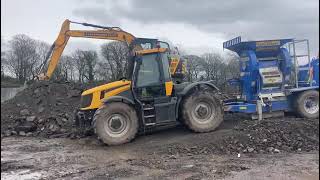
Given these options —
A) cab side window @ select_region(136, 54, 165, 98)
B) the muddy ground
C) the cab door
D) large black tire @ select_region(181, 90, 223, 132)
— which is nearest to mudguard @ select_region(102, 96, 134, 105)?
the cab door

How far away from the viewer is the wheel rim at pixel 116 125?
11.5 metres

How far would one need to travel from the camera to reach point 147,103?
39.2ft

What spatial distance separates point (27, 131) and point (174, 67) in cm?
556

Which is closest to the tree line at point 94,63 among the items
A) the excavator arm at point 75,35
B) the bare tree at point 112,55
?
the bare tree at point 112,55

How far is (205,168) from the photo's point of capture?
27.7 feet

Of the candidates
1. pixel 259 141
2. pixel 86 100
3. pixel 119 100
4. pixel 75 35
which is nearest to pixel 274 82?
pixel 259 141

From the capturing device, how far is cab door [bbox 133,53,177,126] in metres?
11.9

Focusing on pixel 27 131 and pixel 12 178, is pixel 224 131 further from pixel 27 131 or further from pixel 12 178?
pixel 27 131

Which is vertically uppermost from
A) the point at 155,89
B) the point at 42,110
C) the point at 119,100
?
the point at 155,89

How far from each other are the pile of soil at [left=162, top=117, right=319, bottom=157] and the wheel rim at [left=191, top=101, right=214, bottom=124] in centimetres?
73

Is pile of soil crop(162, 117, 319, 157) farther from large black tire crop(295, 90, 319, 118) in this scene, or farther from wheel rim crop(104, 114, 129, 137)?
large black tire crop(295, 90, 319, 118)

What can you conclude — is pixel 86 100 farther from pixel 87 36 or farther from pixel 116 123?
pixel 87 36

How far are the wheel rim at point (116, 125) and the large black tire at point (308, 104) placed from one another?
540 centimetres

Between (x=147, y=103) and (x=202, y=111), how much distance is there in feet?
5.07
